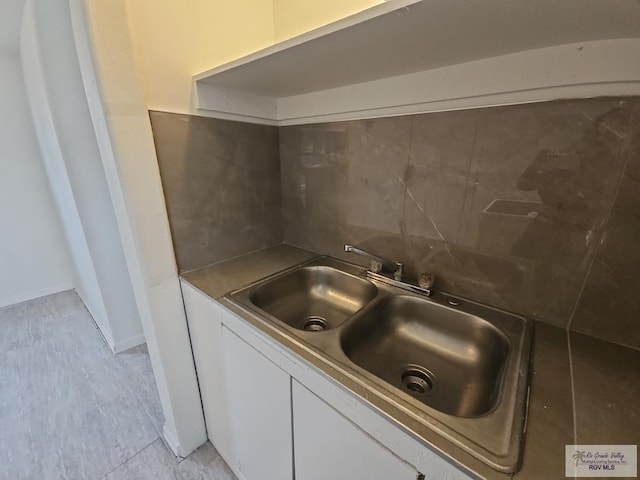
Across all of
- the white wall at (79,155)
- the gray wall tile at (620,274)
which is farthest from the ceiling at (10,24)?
the gray wall tile at (620,274)

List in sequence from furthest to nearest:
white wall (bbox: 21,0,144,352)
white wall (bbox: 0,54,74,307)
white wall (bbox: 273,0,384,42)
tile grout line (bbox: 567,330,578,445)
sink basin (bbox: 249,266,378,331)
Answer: white wall (bbox: 0,54,74,307) < white wall (bbox: 21,0,144,352) < sink basin (bbox: 249,266,378,331) < white wall (bbox: 273,0,384,42) < tile grout line (bbox: 567,330,578,445)

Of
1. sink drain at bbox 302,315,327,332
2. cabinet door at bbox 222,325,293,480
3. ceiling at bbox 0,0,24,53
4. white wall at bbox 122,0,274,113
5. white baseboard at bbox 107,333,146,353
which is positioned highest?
ceiling at bbox 0,0,24,53

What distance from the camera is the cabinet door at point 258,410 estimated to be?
0.86m

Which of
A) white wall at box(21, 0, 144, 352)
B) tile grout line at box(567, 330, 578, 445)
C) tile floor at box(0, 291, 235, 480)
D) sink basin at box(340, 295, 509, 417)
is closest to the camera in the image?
tile grout line at box(567, 330, 578, 445)

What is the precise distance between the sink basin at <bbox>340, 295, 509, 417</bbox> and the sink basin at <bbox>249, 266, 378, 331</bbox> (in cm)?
16

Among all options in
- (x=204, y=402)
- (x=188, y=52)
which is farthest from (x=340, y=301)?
(x=188, y=52)

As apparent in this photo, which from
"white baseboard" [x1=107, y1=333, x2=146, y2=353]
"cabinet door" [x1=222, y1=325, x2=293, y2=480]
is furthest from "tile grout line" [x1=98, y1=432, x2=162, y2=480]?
"white baseboard" [x1=107, y1=333, x2=146, y2=353]

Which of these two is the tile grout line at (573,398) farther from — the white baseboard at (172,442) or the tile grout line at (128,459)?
the tile grout line at (128,459)

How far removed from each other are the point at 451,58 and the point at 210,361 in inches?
56.1

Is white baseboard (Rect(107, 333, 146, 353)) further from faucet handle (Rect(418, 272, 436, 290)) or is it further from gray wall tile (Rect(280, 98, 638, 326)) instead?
faucet handle (Rect(418, 272, 436, 290))

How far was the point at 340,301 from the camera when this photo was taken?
125cm

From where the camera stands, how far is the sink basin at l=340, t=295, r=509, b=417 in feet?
2.67

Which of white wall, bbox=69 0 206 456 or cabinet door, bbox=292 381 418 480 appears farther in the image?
white wall, bbox=69 0 206 456

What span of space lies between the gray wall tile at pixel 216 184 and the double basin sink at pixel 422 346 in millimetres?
331
